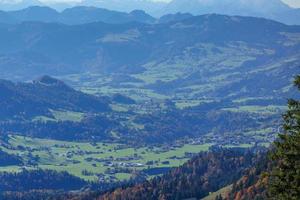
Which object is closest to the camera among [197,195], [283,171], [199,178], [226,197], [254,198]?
[283,171]

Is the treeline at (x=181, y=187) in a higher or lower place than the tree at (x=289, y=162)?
lower

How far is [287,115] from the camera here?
3644 centimetres

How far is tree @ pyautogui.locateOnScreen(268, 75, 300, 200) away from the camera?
35281mm

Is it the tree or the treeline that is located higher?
the tree

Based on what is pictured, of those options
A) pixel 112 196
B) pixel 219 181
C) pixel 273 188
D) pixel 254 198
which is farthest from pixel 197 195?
pixel 273 188

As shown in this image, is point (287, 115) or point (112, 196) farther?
point (112, 196)

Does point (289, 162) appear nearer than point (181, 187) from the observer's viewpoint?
Yes

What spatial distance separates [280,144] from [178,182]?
141 m

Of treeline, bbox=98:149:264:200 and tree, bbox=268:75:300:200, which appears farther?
treeline, bbox=98:149:264:200

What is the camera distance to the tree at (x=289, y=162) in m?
35.3

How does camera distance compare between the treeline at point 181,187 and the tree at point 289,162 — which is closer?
the tree at point 289,162

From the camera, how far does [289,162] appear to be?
A: 3609 centimetres

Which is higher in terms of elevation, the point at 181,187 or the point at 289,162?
the point at 289,162

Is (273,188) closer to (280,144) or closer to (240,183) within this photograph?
(280,144)
